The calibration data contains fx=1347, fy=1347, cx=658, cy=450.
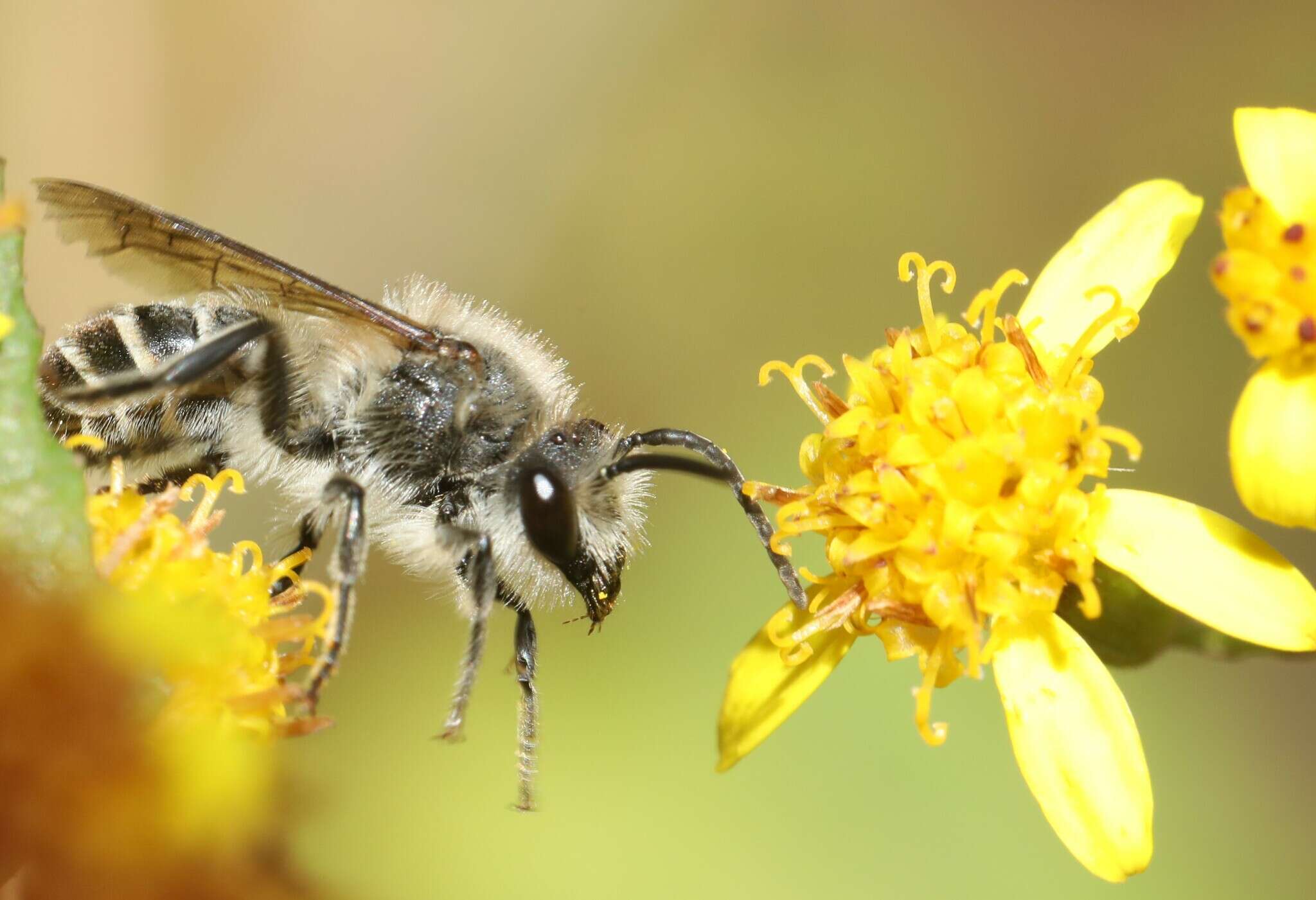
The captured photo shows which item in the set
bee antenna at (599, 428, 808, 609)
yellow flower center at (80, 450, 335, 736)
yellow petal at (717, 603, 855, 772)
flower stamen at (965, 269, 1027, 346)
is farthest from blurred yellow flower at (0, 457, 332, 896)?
flower stamen at (965, 269, 1027, 346)

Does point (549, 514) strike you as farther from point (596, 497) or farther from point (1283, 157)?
point (1283, 157)

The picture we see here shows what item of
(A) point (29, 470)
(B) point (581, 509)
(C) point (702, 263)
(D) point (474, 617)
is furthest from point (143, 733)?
(C) point (702, 263)

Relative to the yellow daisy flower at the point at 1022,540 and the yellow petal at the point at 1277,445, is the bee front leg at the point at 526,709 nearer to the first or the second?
the yellow daisy flower at the point at 1022,540

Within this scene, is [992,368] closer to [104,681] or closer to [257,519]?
[104,681]

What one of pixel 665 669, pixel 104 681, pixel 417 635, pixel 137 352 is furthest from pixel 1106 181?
pixel 104 681

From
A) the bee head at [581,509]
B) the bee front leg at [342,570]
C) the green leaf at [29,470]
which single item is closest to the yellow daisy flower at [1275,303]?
the bee head at [581,509]

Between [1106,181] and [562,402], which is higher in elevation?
[1106,181]
